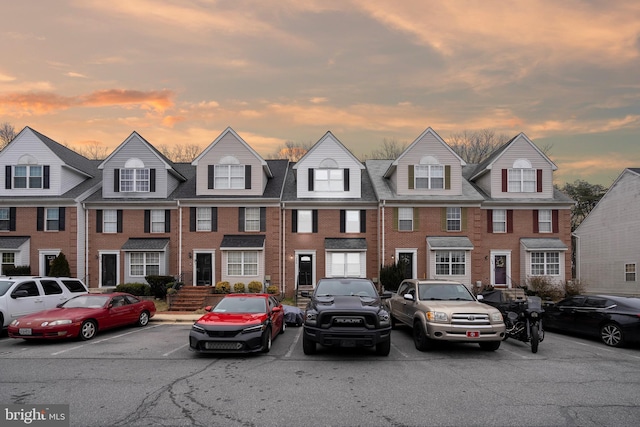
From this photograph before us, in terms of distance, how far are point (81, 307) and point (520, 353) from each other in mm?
12690

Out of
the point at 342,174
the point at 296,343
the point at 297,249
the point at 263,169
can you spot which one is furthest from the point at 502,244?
the point at 296,343

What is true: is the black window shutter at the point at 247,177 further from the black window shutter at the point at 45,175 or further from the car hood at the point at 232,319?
the car hood at the point at 232,319

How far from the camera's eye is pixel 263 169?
2684 centimetres

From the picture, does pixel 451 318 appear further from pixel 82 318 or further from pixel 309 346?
pixel 82 318

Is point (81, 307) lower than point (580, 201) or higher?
lower

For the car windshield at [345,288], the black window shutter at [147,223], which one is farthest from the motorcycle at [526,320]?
the black window shutter at [147,223]

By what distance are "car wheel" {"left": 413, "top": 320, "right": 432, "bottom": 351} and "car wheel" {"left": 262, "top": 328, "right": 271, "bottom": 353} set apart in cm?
383

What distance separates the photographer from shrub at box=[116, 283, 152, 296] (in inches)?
944

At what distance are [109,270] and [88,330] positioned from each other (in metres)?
15.2

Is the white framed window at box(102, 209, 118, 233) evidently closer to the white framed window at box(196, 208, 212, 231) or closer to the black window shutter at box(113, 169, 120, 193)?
the black window shutter at box(113, 169, 120, 193)

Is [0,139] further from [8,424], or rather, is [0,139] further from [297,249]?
[8,424]

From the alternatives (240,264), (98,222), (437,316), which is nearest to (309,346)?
(437,316)

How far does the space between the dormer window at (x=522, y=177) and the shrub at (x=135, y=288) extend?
75.6ft

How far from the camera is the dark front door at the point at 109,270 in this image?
85.5ft
